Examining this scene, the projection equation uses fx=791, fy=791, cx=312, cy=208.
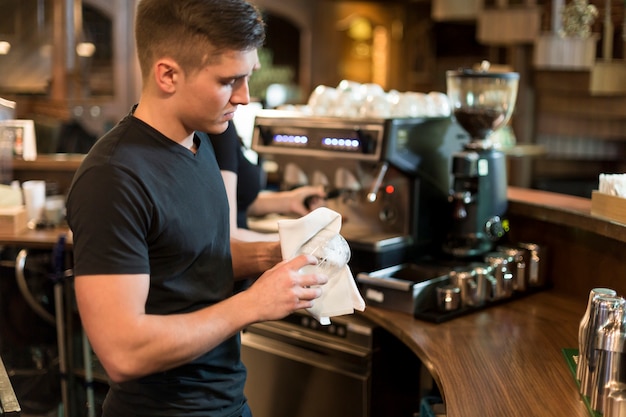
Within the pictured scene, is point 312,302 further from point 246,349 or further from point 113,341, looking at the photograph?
point 246,349

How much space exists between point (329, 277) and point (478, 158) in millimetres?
1082

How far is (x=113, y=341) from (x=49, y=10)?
553 cm

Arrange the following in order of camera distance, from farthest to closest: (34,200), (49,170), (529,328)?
(49,170) < (34,200) < (529,328)

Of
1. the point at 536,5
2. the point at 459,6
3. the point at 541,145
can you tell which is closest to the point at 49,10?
the point at 459,6

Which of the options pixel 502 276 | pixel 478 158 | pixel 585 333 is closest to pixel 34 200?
pixel 478 158

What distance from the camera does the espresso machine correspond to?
2609 mm

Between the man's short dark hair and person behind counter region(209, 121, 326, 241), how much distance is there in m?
0.72

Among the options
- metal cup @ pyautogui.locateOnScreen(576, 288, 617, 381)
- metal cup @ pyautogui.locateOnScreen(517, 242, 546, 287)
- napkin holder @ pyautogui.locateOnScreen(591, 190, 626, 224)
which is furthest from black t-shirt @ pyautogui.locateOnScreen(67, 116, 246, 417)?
metal cup @ pyautogui.locateOnScreen(517, 242, 546, 287)

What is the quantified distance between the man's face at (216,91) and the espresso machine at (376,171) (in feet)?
3.79

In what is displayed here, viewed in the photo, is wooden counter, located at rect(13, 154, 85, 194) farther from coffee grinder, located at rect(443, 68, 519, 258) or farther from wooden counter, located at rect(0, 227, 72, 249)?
coffee grinder, located at rect(443, 68, 519, 258)

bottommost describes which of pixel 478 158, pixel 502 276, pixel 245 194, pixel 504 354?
pixel 504 354

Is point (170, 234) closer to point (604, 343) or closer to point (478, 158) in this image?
point (604, 343)

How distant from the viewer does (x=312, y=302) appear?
5.00 ft

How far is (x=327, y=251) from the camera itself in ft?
5.41
